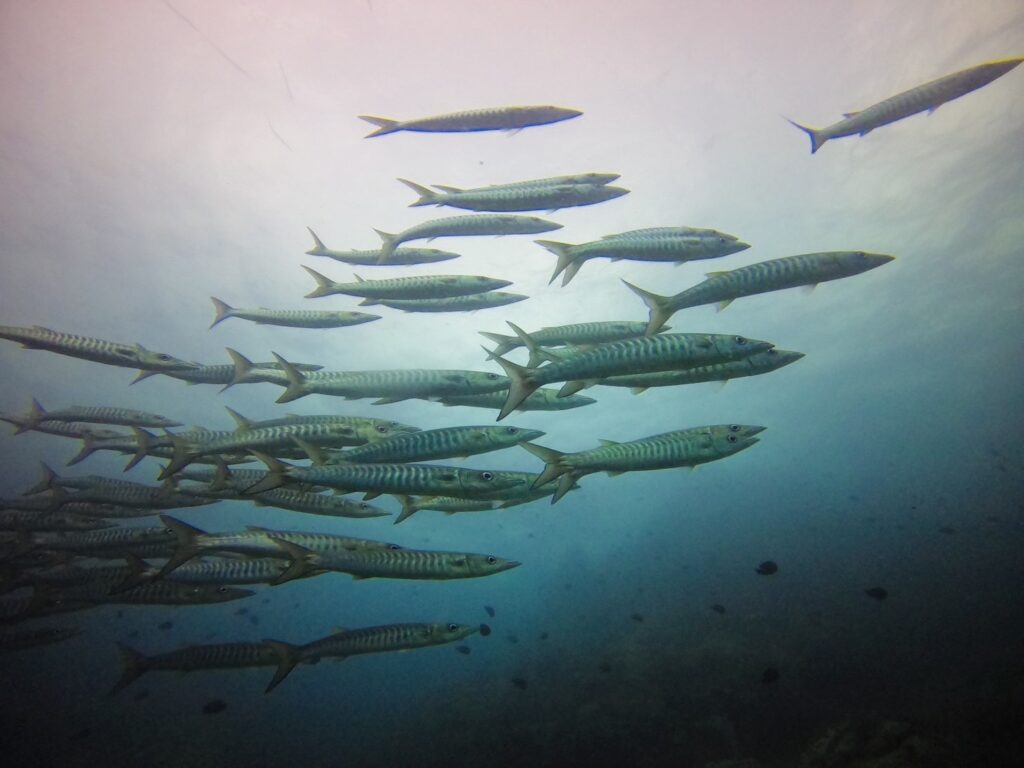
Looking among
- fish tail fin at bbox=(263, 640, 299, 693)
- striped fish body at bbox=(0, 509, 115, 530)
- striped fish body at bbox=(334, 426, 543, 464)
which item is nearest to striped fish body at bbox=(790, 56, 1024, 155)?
striped fish body at bbox=(334, 426, 543, 464)

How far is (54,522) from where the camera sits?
381 inches

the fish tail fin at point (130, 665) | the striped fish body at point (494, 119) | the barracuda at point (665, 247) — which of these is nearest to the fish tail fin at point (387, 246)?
the striped fish body at point (494, 119)

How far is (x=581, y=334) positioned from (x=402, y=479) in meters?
3.15

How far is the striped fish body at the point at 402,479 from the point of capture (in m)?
4.81

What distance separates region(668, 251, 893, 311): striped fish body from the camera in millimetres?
4500

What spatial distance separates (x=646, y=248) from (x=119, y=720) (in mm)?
23934

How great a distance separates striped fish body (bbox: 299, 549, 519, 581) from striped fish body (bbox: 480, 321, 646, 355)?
286 cm

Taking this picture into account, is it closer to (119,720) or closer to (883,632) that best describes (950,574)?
(883,632)

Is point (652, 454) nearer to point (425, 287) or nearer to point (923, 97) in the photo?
point (425, 287)

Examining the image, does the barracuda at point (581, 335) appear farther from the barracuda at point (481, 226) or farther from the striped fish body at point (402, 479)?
the striped fish body at point (402, 479)

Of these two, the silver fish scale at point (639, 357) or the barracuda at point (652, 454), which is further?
the barracuda at point (652, 454)

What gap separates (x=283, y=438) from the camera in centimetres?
552

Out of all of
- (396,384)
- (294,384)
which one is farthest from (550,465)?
(294,384)

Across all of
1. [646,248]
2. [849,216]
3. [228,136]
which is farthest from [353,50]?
[849,216]
